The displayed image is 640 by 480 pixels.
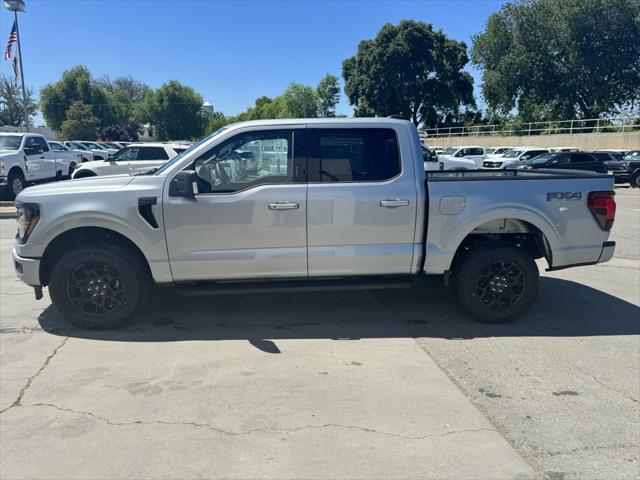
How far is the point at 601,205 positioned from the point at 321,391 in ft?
11.4

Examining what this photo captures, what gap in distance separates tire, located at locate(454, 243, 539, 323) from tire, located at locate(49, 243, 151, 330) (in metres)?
3.26

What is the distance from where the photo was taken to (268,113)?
266 ft

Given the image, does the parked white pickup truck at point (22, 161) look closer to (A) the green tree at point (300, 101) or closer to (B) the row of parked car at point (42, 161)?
(B) the row of parked car at point (42, 161)

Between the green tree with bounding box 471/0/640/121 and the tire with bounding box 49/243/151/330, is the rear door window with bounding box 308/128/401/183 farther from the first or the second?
the green tree with bounding box 471/0/640/121

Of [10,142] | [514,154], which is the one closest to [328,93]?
[514,154]

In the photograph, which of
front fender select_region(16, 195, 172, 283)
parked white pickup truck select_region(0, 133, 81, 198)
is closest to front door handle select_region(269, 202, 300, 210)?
front fender select_region(16, 195, 172, 283)

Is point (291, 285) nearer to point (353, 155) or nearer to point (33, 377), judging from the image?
point (353, 155)

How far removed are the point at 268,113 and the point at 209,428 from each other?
81.5m

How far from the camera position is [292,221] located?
464 centimetres

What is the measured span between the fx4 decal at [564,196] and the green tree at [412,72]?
5397cm

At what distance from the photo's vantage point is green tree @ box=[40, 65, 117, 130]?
202 ft

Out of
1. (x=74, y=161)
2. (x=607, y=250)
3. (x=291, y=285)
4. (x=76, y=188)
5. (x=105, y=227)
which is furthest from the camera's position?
(x=74, y=161)

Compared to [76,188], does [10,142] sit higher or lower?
higher

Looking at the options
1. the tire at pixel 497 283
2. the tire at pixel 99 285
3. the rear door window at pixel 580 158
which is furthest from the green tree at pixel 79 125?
the tire at pixel 497 283
